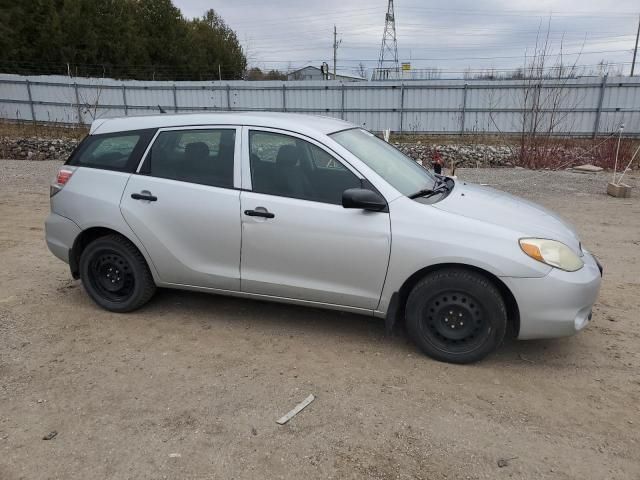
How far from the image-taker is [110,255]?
4465 mm

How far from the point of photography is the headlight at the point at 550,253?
341 centimetres

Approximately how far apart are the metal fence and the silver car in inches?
568

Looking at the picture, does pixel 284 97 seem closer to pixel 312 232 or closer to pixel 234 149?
pixel 234 149

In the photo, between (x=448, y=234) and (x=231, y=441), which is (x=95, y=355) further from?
(x=448, y=234)

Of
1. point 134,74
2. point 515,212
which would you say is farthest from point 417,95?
point 134,74

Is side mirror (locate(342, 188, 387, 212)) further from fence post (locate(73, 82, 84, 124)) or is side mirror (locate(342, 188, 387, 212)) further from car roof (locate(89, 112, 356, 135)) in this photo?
fence post (locate(73, 82, 84, 124))

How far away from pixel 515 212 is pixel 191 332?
2.80 meters

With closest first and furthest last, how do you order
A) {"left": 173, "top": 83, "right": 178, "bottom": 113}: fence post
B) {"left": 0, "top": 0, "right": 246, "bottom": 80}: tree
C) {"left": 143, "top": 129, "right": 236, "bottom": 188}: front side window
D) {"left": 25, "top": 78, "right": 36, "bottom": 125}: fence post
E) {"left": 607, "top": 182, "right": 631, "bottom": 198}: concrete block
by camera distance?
{"left": 143, "top": 129, "right": 236, "bottom": 188}: front side window
{"left": 607, "top": 182, "right": 631, "bottom": 198}: concrete block
{"left": 173, "top": 83, "right": 178, "bottom": 113}: fence post
{"left": 25, "top": 78, "right": 36, "bottom": 125}: fence post
{"left": 0, "top": 0, "right": 246, "bottom": 80}: tree

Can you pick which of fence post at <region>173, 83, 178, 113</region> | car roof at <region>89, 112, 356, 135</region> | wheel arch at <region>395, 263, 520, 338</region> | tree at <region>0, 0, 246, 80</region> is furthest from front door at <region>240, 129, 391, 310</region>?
tree at <region>0, 0, 246, 80</region>

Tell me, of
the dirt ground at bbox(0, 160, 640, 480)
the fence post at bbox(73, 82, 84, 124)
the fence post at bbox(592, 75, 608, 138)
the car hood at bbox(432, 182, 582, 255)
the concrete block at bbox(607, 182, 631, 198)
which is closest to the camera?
the dirt ground at bbox(0, 160, 640, 480)

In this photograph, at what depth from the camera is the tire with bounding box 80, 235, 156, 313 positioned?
4.40 metres

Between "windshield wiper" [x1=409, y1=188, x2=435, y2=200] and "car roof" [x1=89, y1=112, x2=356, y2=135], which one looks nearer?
"windshield wiper" [x1=409, y1=188, x2=435, y2=200]

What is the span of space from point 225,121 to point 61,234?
1871 millimetres

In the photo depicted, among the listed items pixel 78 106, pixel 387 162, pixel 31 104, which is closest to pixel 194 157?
pixel 387 162
